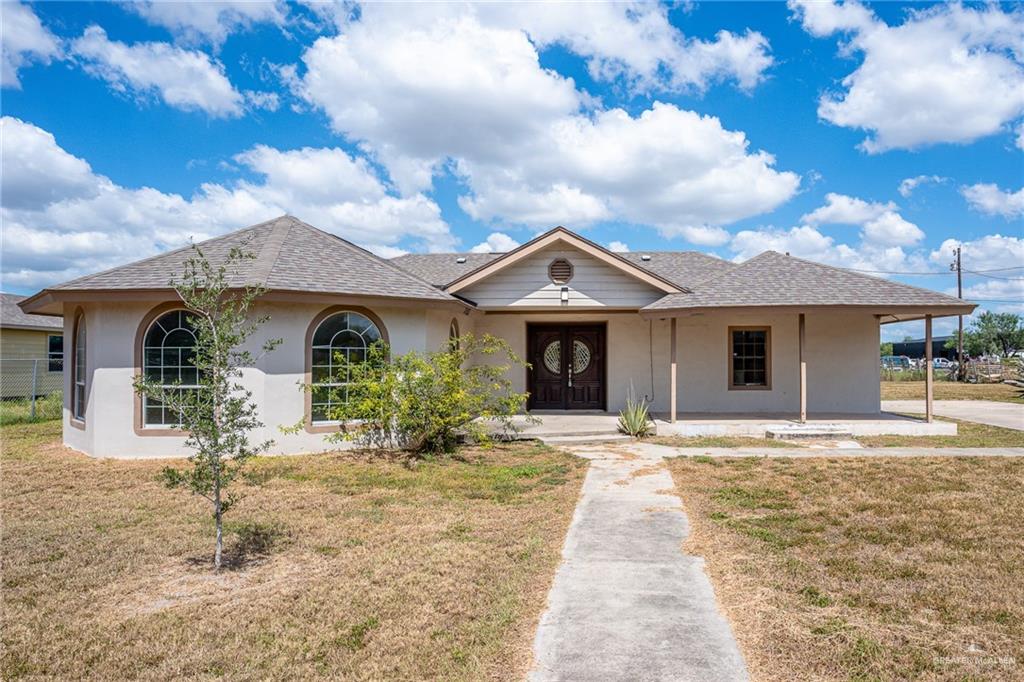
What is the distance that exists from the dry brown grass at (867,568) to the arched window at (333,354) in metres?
6.10

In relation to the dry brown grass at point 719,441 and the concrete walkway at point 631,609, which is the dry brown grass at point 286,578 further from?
the dry brown grass at point 719,441

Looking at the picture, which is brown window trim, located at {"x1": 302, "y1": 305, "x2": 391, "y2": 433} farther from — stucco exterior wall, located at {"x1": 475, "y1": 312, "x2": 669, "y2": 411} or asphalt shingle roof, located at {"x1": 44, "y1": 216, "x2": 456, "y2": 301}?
stucco exterior wall, located at {"x1": 475, "y1": 312, "x2": 669, "y2": 411}

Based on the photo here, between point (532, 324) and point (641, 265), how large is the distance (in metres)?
3.20

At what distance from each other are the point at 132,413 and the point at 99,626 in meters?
7.38

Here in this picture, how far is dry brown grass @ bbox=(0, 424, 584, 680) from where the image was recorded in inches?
144

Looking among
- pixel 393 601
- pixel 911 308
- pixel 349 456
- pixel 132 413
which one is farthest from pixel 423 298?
pixel 911 308

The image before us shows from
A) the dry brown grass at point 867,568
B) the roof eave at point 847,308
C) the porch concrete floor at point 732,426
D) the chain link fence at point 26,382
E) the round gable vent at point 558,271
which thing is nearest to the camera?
the dry brown grass at point 867,568

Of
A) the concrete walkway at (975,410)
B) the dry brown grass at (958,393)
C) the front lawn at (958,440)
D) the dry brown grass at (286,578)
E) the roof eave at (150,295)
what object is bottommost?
the dry brown grass at (286,578)

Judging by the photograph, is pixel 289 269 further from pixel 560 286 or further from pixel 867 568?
pixel 867 568

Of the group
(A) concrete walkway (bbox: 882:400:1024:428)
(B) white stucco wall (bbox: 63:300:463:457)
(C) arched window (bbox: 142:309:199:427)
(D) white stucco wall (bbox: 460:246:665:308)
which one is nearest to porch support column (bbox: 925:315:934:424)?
(A) concrete walkway (bbox: 882:400:1024:428)

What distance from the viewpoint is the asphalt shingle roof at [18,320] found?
22.6 m

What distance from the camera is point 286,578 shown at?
493cm

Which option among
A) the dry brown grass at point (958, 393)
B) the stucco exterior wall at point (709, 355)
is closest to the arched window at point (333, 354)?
the stucco exterior wall at point (709, 355)

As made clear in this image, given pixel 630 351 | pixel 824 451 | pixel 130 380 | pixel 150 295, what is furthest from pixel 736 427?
pixel 130 380
